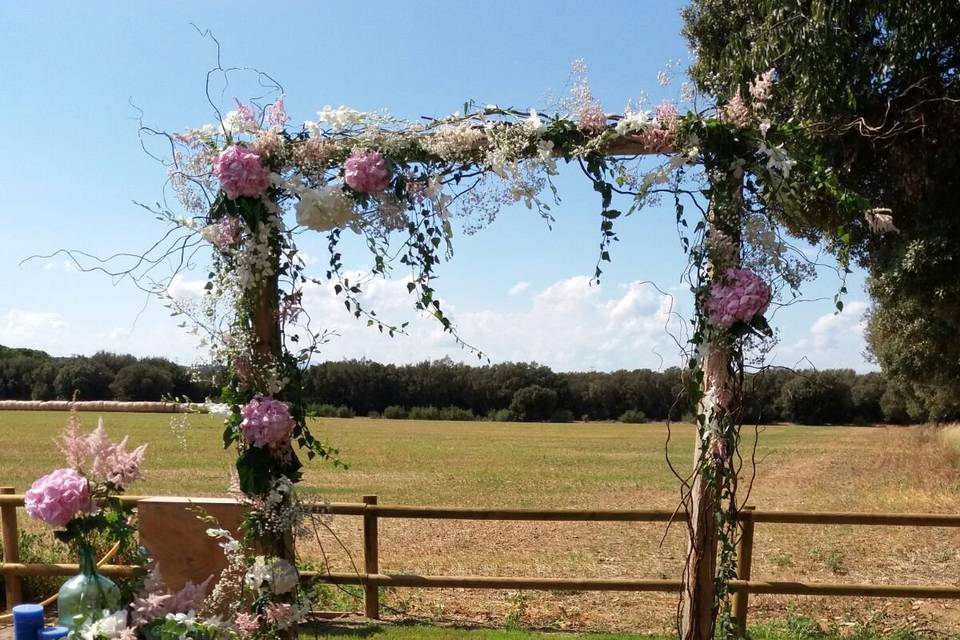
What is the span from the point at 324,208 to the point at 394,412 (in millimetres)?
50545

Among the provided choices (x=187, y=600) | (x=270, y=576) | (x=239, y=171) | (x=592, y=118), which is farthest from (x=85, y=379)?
(x=592, y=118)

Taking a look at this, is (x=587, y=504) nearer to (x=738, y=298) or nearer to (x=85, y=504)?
(x=738, y=298)

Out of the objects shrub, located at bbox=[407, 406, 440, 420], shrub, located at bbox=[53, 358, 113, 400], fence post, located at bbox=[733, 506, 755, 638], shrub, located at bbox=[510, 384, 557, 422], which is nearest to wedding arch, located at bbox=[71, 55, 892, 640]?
fence post, located at bbox=[733, 506, 755, 638]

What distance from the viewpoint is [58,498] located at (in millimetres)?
3127

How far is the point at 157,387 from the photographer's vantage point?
51844 mm

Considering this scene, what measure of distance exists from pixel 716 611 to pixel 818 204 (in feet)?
13.8

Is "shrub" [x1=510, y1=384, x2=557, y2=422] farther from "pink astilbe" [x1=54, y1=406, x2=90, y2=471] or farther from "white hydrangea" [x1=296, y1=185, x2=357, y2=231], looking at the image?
"pink astilbe" [x1=54, y1=406, x2=90, y2=471]

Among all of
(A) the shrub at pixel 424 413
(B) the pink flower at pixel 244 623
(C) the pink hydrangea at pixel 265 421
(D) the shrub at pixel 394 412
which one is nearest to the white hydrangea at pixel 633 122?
(C) the pink hydrangea at pixel 265 421

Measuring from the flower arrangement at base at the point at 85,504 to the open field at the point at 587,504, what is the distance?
0.35 meters

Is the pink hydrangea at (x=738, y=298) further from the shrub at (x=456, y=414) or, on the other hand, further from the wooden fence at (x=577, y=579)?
the shrub at (x=456, y=414)

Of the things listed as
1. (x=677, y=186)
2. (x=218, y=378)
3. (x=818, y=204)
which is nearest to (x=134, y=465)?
(x=218, y=378)

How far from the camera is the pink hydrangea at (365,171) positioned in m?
3.41

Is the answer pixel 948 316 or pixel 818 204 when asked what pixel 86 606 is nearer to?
pixel 818 204

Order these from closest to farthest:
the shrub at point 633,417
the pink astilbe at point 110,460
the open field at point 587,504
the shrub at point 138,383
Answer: the pink astilbe at point 110,460 < the open field at point 587,504 < the shrub at point 138,383 < the shrub at point 633,417
